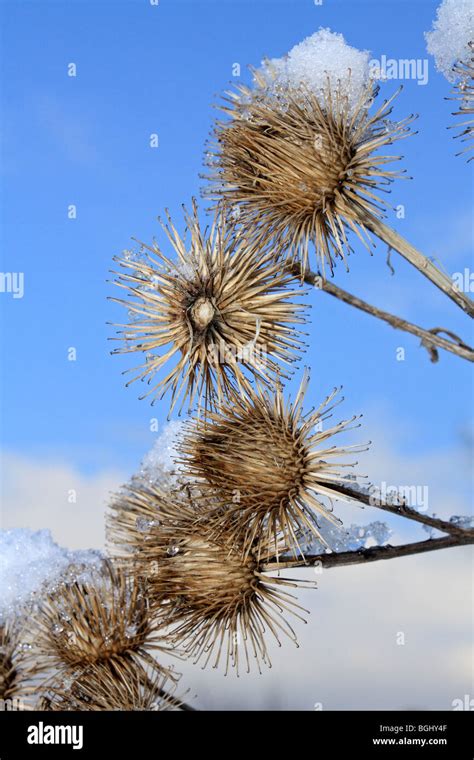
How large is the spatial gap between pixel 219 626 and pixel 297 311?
Result: 92 cm

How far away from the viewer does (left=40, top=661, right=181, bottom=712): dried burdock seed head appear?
245cm

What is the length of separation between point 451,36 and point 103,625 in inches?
80.5

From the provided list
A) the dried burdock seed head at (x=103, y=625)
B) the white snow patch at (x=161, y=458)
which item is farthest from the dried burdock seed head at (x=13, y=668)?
the white snow patch at (x=161, y=458)

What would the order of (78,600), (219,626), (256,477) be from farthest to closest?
(78,600)
(219,626)
(256,477)

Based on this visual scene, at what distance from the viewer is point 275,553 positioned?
2105 mm

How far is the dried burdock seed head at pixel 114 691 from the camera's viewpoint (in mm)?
2447

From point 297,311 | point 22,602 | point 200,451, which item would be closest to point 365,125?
point 297,311

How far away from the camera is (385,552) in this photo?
2.04 metres

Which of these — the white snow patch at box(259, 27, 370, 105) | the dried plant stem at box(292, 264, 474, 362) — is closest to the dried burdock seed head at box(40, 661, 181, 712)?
the dried plant stem at box(292, 264, 474, 362)

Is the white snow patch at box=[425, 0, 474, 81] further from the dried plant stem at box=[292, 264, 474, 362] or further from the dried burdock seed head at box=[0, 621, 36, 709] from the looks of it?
the dried burdock seed head at box=[0, 621, 36, 709]

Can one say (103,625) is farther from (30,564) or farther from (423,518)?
(423,518)

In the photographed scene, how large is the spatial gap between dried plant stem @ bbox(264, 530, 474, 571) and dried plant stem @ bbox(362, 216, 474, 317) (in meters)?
0.58

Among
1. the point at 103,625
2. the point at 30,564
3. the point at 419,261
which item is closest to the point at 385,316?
the point at 419,261
